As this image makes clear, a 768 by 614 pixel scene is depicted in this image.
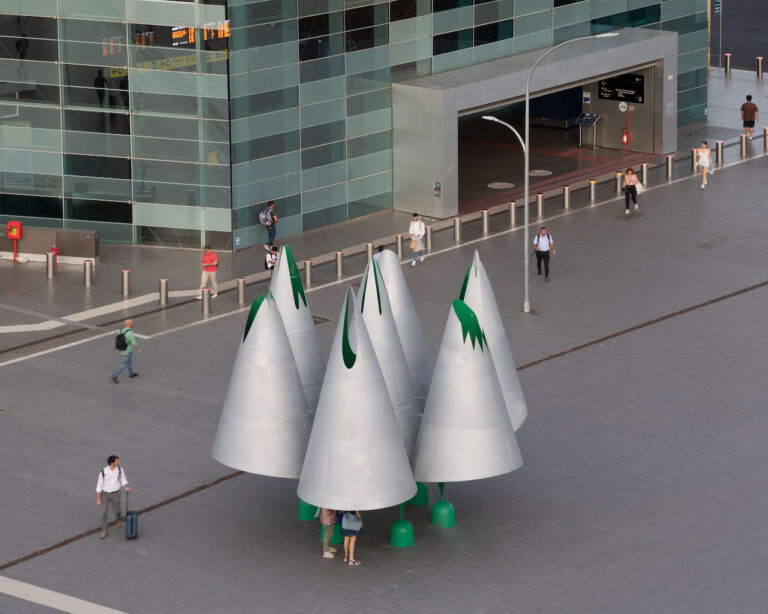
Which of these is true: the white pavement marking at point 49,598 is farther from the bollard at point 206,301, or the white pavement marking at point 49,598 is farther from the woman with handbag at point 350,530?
the bollard at point 206,301

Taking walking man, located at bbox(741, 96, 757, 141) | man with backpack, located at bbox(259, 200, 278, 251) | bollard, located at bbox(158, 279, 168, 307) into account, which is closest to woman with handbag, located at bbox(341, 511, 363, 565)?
bollard, located at bbox(158, 279, 168, 307)

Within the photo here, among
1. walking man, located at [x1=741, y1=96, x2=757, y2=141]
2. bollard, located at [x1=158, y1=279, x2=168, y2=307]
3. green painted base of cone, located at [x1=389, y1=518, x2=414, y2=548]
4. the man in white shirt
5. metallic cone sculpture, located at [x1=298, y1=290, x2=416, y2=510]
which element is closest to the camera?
metallic cone sculpture, located at [x1=298, y1=290, x2=416, y2=510]

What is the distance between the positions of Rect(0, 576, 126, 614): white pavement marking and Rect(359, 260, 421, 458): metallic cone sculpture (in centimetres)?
519

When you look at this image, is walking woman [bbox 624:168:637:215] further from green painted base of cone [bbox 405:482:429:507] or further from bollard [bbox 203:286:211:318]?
green painted base of cone [bbox 405:482:429:507]

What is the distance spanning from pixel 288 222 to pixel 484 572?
21.0 meters

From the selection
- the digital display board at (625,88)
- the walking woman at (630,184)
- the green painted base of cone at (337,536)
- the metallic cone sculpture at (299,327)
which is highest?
the digital display board at (625,88)

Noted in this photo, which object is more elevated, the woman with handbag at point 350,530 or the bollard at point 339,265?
the bollard at point 339,265

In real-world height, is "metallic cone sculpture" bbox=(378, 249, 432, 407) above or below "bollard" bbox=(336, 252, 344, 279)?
above

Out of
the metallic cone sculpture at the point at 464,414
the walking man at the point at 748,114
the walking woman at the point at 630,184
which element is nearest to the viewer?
the metallic cone sculpture at the point at 464,414

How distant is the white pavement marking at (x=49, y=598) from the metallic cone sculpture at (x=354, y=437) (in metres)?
3.50

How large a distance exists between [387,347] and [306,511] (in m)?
3.25

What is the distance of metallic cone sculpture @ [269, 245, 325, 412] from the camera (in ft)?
80.5

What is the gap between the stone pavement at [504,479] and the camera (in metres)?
22.5

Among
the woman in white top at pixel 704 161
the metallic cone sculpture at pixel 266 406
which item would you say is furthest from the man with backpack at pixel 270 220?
the metallic cone sculpture at pixel 266 406
